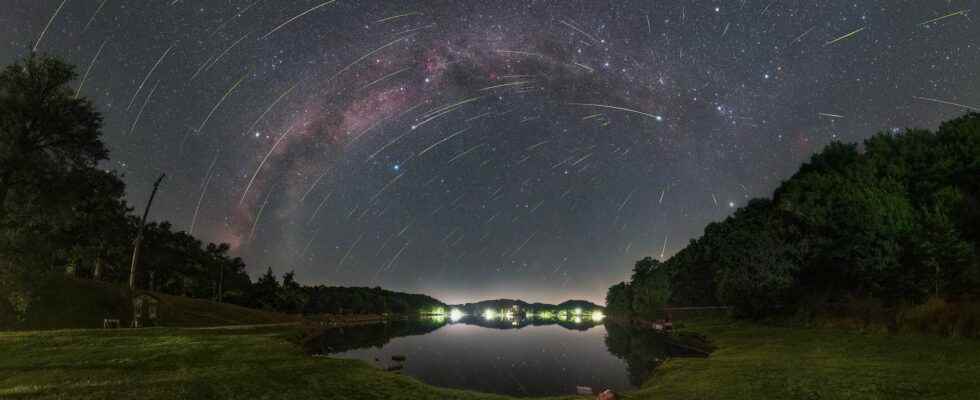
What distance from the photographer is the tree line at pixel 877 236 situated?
42.7 metres

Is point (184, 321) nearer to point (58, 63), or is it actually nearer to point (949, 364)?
point (58, 63)

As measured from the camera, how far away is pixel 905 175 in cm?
5350

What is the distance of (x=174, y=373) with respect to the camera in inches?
798

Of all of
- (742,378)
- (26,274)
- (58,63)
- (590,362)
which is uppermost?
(58,63)

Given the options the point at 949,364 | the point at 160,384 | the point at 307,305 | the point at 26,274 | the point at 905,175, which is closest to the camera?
the point at 160,384

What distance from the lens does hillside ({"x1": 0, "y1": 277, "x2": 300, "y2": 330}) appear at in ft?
158

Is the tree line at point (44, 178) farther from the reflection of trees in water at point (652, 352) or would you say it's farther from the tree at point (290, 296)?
the tree at point (290, 296)

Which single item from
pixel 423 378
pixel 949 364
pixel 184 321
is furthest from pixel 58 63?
pixel 949 364

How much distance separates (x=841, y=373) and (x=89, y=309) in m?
66.9

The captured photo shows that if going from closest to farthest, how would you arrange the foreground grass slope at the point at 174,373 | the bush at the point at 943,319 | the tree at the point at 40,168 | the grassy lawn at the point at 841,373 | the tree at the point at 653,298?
1. the grassy lawn at the point at 841,373
2. the foreground grass slope at the point at 174,373
3. the bush at the point at 943,319
4. the tree at the point at 40,168
5. the tree at the point at 653,298

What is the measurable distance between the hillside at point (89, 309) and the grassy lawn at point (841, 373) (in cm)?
5522

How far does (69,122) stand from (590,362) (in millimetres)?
45696

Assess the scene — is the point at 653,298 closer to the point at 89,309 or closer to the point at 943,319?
the point at 943,319

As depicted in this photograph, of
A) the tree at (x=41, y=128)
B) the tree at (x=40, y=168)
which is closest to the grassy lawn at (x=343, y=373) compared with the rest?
the tree at (x=40, y=168)
